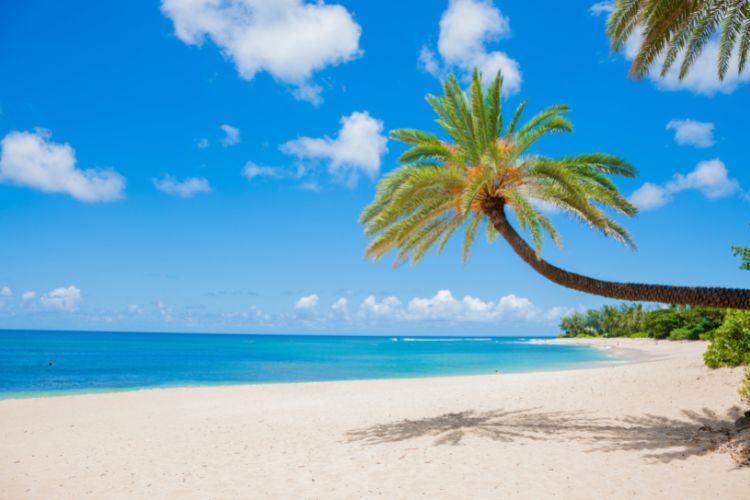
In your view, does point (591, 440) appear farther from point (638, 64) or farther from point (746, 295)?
point (638, 64)

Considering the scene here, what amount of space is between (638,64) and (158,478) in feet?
40.0

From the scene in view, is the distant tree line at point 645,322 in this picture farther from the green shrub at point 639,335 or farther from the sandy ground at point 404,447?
the sandy ground at point 404,447

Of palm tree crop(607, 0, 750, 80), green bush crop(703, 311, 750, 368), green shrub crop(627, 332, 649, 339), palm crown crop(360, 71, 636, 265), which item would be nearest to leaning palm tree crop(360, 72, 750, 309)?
palm crown crop(360, 71, 636, 265)

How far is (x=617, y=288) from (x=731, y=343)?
446 inches

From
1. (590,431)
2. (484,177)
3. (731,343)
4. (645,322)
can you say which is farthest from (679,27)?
(645,322)

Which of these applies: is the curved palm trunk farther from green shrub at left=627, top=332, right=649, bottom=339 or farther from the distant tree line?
green shrub at left=627, top=332, right=649, bottom=339

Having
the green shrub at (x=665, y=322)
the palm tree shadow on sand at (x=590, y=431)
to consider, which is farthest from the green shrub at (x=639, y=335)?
the palm tree shadow on sand at (x=590, y=431)

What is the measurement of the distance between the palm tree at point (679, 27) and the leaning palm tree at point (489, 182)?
7.37 feet

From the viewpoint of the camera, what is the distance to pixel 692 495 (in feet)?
20.7

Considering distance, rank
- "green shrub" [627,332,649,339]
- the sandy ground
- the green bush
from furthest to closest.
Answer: "green shrub" [627,332,649,339]
the green bush
the sandy ground

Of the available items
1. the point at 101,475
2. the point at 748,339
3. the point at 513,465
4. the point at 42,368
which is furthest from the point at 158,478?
the point at 42,368

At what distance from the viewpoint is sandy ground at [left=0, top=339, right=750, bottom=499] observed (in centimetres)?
725

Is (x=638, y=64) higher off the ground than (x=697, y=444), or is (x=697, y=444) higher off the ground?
(x=638, y=64)

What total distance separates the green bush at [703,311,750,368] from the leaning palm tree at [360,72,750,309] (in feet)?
28.1
